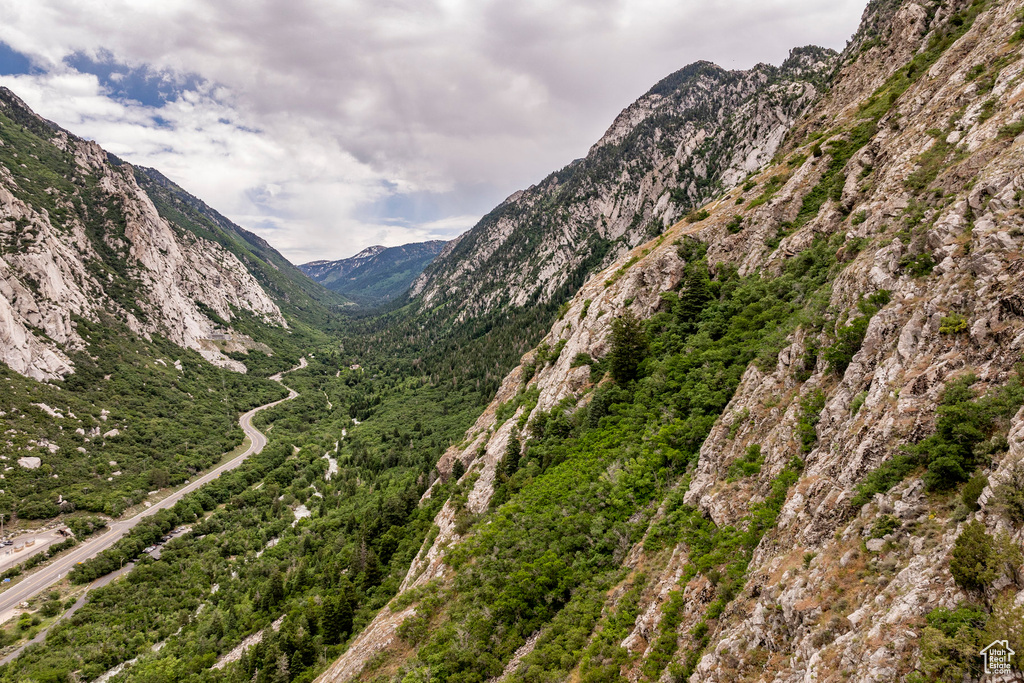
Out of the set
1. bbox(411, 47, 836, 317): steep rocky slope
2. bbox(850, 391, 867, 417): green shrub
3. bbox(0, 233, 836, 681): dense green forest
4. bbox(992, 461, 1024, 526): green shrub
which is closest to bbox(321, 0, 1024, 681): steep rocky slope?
bbox(992, 461, 1024, 526): green shrub

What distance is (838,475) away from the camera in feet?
42.2

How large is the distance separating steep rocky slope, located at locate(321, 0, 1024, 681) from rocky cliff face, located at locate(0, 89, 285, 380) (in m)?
151

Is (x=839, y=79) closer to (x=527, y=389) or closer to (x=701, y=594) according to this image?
(x=527, y=389)

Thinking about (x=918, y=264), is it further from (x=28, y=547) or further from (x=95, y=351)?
(x=95, y=351)

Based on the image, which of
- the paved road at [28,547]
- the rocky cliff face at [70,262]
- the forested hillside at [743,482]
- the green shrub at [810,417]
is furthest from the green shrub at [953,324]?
the rocky cliff face at [70,262]

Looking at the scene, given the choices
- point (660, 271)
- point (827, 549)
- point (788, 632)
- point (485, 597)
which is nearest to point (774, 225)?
point (660, 271)

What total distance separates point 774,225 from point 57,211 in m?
240

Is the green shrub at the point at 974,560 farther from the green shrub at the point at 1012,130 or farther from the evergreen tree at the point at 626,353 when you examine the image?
the evergreen tree at the point at 626,353

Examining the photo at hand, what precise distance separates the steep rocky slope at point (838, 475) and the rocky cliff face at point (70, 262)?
15130 centimetres

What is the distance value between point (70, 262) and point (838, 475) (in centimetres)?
21114

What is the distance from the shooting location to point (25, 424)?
3541 inches

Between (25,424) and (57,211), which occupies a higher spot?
(57,211)

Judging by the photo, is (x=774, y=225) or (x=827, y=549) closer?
(x=827, y=549)

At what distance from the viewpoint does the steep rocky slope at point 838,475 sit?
28.8 feet
